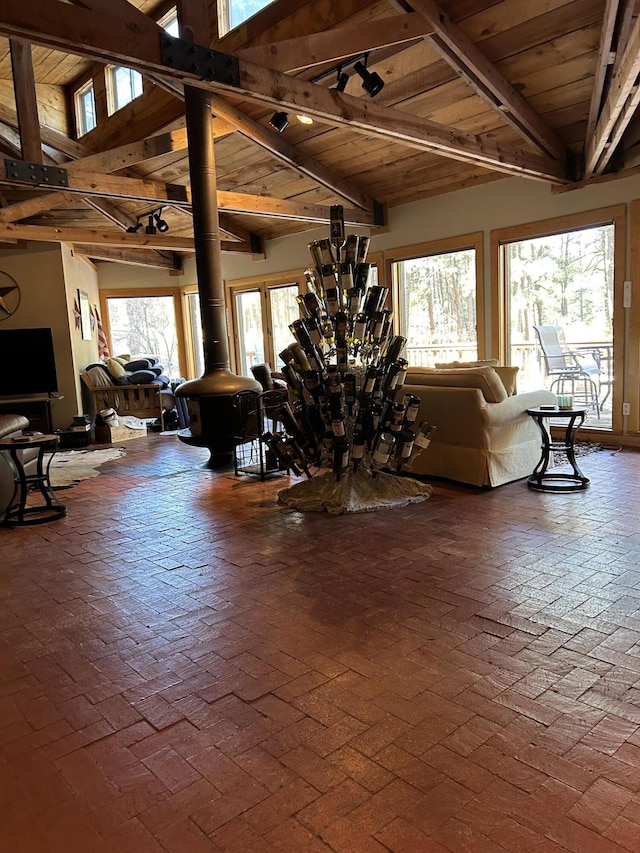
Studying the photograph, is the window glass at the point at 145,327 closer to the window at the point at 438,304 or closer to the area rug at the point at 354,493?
the window at the point at 438,304

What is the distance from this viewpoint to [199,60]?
11.2 ft

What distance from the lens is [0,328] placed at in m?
7.74

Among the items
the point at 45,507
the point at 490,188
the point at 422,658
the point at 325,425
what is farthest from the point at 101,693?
the point at 490,188

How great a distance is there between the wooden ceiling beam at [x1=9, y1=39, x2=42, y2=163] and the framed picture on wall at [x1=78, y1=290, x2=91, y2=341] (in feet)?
13.0

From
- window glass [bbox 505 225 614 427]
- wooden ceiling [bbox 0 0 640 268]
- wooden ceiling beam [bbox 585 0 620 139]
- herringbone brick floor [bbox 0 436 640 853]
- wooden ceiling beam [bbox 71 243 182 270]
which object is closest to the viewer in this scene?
herringbone brick floor [bbox 0 436 640 853]

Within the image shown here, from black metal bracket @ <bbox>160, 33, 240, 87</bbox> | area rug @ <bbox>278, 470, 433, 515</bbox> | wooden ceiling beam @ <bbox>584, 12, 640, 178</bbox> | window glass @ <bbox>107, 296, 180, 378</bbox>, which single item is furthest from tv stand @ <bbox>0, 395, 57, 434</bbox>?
wooden ceiling beam @ <bbox>584, 12, 640, 178</bbox>

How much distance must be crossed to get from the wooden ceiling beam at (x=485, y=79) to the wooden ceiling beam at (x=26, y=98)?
3.03m

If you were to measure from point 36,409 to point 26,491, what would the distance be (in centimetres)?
379

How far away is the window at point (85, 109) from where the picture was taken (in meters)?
7.18

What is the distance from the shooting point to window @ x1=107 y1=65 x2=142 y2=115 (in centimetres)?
645

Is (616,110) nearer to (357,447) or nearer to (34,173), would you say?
(357,447)

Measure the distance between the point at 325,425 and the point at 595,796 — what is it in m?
2.84

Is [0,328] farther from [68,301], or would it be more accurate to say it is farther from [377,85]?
[377,85]

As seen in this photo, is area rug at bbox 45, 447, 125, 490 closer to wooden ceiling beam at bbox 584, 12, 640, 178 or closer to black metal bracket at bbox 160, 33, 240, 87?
black metal bracket at bbox 160, 33, 240, 87
